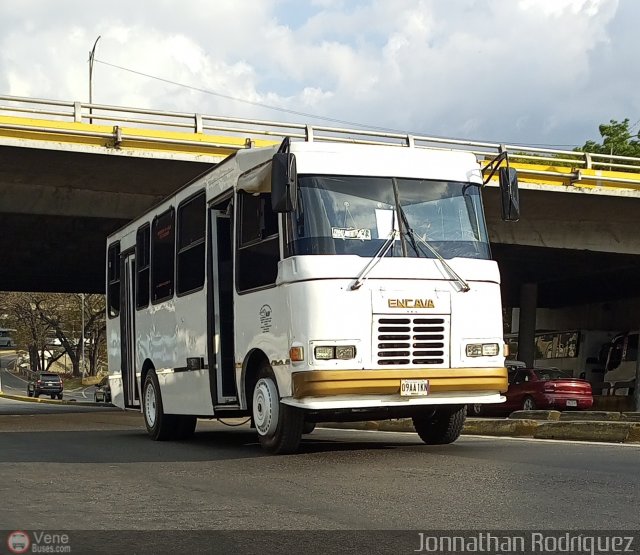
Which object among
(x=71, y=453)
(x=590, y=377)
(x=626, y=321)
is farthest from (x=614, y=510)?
(x=626, y=321)

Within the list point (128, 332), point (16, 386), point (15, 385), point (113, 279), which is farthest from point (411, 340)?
point (15, 385)

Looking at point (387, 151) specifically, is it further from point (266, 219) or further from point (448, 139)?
point (448, 139)

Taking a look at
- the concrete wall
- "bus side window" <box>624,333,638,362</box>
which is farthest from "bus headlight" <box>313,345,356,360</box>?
the concrete wall

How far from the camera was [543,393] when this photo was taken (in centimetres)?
2973

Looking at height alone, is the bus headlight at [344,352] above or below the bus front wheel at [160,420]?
above

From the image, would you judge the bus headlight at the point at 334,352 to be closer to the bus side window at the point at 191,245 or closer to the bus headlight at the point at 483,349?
the bus headlight at the point at 483,349

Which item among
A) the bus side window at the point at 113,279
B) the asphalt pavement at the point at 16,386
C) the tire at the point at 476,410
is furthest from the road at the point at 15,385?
the bus side window at the point at 113,279

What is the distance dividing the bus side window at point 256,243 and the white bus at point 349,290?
0.02 meters

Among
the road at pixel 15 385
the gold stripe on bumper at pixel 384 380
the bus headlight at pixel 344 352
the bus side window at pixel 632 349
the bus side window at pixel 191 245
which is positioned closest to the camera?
the gold stripe on bumper at pixel 384 380

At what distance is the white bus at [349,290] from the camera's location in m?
11.2

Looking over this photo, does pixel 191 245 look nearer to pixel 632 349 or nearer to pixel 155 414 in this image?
pixel 155 414

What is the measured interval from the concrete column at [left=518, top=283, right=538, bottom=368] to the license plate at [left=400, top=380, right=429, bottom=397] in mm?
35003

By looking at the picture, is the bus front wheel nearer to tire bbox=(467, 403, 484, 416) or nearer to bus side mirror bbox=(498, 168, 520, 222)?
bus side mirror bbox=(498, 168, 520, 222)

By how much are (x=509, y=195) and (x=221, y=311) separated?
145 inches
